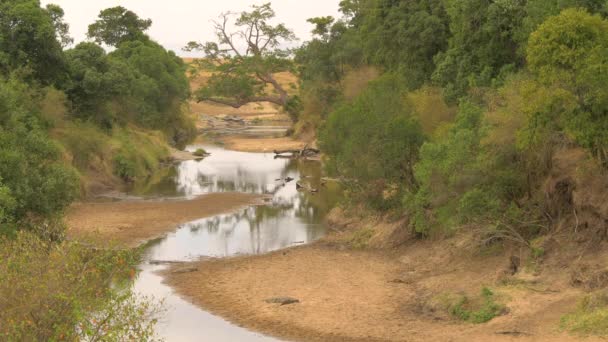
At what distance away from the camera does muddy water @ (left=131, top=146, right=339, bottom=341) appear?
26.9m

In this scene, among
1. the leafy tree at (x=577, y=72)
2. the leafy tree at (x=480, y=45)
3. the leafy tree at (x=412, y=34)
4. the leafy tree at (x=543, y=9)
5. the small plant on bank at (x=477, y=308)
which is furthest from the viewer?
the leafy tree at (x=412, y=34)

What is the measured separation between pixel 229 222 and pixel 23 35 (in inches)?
757

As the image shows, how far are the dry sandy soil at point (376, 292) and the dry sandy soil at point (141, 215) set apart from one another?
23.5ft

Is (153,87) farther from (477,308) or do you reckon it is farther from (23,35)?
(477,308)

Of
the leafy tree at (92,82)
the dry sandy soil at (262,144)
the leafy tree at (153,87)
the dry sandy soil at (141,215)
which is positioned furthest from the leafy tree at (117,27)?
the dry sandy soil at (141,215)

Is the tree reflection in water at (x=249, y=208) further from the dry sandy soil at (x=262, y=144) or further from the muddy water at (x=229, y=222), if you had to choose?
the dry sandy soil at (x=262, y=144)

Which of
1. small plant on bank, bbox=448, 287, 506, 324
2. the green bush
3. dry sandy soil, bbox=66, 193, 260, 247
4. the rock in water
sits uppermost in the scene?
the green bush

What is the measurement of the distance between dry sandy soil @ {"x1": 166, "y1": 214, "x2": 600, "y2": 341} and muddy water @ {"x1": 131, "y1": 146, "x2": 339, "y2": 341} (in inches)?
42.2

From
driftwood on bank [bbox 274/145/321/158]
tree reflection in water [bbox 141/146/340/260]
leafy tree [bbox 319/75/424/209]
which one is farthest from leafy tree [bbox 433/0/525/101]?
driftwood on bank [bbox 274/145/321/158]

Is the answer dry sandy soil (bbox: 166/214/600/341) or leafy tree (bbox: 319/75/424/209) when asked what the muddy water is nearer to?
dry sandy soil (bbox: 166/214/600/341)

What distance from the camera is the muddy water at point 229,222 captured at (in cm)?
2695

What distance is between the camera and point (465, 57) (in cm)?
3984

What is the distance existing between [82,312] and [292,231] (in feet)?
90.6

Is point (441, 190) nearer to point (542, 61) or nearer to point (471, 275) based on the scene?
point (471, 275)
